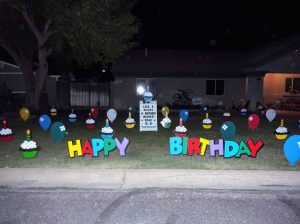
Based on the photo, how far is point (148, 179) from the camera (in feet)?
24.9

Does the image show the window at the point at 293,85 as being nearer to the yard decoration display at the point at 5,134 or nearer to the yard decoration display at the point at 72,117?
the yard decoration display at the point at 72,117

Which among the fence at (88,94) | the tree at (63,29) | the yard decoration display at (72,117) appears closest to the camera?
the yard decoration display at (72,117)

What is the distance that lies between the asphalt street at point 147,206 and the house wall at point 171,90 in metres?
16.9

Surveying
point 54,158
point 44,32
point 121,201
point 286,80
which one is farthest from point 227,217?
point 286,80

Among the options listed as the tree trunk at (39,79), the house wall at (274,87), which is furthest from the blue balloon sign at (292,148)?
the house wall at (274,87)

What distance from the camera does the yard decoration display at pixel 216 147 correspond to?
8.99m

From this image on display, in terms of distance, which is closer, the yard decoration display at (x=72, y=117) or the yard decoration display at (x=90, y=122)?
the yard decoration display at (x=90, y=122)

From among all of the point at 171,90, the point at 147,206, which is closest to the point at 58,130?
the point at 147,206

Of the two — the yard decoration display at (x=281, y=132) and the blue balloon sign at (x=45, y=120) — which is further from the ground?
the blue balloon sign at (x=45, y=120)

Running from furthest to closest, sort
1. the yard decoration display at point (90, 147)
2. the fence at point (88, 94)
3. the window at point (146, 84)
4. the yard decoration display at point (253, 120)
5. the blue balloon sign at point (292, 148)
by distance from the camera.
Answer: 1. the fence at point (88, 94)
2. the window at point (146, 84)
3. the yard decoration display at point (253, 120)
4. the yard decoration display at point (90, 147)
5. the blue balloon sign at point (292, 148)

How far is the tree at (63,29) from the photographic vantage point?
16.2 meters

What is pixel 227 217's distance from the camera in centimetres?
569

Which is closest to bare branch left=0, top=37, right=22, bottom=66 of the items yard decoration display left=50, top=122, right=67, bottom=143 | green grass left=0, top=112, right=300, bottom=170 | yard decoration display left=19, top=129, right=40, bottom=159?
green grass left=0, top=112, right=300, bottom=170

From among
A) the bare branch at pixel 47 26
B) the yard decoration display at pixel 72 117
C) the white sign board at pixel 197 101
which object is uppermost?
the bare branch at pixel 47 26
